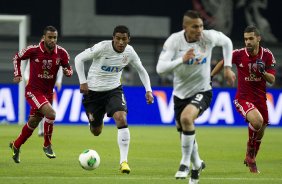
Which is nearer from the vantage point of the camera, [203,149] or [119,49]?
[119,49]

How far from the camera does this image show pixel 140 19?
113 feet

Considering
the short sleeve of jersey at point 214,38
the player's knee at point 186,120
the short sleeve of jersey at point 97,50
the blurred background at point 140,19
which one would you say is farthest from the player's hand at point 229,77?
the blurred background at point 140,19

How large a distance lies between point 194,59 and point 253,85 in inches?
113

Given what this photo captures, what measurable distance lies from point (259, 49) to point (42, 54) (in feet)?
11.9

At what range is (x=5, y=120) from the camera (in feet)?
82.8

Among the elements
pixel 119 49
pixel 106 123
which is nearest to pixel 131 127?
pixel 106 123

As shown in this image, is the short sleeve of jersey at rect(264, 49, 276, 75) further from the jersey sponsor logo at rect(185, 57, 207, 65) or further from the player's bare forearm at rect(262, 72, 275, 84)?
the jersey sponsor logo at rect(185, 57, 207, 65)

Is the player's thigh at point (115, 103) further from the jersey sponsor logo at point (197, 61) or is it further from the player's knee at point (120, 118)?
the jersey sponsor logo at point (197, 61)

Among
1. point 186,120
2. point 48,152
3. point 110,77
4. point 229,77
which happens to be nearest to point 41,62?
point 48,152

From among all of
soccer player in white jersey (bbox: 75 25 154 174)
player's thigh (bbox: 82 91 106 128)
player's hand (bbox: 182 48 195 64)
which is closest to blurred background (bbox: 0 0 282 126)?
player's thigh (bbox: 82 91 106 128)

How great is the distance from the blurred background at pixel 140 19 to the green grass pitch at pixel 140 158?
25.2 ft

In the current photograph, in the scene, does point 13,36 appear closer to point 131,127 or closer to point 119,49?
point 131,127

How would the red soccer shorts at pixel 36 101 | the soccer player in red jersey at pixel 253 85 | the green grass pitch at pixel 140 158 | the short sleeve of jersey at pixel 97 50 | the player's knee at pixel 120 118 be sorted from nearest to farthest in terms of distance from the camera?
the green grass pitch at pixel 140 158
the player's knee at pixel 120 118
the short sleeve of jersey at pixel 97 50
the soccer player in red jersey at pixel 253 85
the red soccer shorts at pixel 36 101

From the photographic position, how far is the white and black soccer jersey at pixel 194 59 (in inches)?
432
